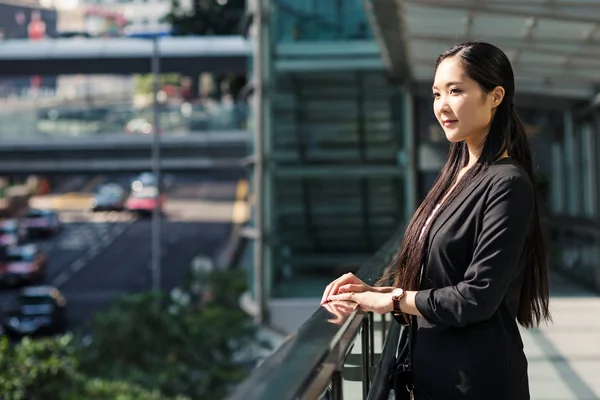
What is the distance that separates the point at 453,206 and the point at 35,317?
2961 centimetres

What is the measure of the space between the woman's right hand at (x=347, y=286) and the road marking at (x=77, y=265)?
147ft

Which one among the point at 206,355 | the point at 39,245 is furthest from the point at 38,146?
the point at 206,355

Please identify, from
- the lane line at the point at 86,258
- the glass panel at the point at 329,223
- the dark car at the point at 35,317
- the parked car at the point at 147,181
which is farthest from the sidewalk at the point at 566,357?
the parked car at the point at 147,181

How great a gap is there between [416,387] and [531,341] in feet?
22.5

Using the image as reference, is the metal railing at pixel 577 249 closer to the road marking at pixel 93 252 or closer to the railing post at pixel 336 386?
the railing post at pixel 336 386

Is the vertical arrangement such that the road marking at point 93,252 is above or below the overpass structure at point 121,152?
below

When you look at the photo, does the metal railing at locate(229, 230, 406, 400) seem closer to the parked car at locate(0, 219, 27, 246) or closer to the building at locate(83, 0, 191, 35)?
the parked car at locate(0, 219, 27, 246)

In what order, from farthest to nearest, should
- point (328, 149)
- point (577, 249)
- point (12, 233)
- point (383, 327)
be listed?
point (12, 233) → point (328, 149) → point (577, 249) → point (383, 327)

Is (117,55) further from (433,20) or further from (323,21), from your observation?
(433,20)

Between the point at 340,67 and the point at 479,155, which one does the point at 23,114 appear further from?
the point at 479,155

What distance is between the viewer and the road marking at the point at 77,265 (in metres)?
47.2

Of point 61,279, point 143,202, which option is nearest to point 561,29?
point 61,279

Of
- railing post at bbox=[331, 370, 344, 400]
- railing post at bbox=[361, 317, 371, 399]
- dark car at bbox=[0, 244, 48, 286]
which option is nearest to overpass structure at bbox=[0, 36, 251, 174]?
dark car at bbox=[0, 244, 48, 286]

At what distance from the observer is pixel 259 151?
25.5m
